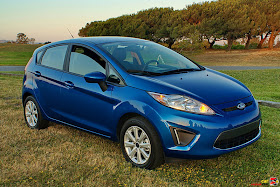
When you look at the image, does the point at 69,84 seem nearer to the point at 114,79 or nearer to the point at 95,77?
the point at 95,77

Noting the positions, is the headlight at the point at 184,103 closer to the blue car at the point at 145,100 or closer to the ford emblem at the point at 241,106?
the blue car at the point at 145,100

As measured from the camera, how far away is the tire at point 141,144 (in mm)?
3486

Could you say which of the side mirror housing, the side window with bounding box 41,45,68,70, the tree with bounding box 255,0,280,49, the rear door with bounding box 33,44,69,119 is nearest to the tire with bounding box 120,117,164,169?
the side mirror housing

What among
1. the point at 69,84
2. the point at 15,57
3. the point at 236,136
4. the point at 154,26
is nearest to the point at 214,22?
the point at 154,26

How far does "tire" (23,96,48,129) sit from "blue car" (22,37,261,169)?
0.19 metres

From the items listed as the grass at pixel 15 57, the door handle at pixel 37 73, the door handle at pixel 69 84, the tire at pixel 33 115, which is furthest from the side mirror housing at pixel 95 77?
the grass at pixel 15 57

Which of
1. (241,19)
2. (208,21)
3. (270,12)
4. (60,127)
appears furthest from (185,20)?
(60,127)

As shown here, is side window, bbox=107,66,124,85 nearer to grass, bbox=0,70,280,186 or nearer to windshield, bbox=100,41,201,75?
windshield, bbox=100,41,201,75

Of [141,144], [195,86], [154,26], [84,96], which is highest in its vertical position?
[195,86]

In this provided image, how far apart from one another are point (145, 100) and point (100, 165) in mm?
1062

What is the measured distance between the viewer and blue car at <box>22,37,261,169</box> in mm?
3365

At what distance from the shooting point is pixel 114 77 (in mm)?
3959

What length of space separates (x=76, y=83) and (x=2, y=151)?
146cm

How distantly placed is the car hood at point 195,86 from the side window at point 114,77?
138 millimetres
